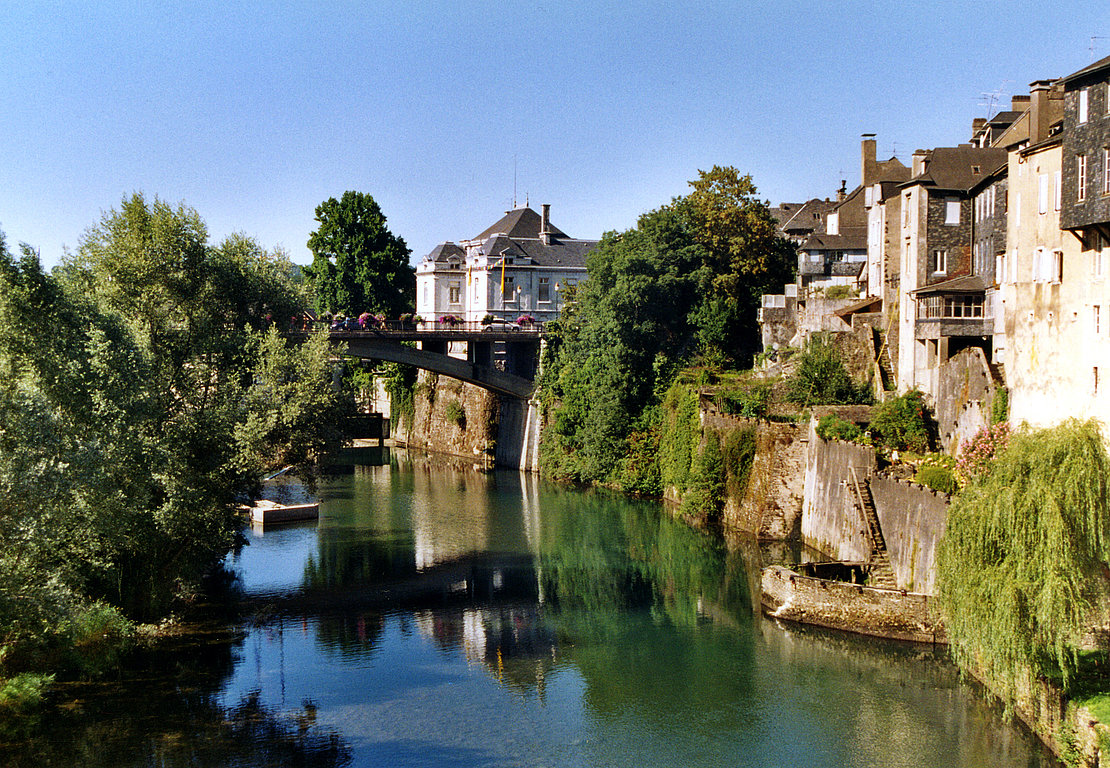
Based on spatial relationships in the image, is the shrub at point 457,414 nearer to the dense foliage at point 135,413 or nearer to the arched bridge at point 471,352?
the arched bridge at point 471,352

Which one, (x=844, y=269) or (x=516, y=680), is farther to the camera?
(x=844, y=269)

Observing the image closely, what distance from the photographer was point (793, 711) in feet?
82.3

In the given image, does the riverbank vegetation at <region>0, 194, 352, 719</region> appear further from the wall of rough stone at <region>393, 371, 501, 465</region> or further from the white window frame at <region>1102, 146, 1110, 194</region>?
the wall of rough stone at <region>393, 371, 501, 465</region>

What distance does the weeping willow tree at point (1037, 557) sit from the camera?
21.2 meters

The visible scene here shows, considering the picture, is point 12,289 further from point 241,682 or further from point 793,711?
point 793,711

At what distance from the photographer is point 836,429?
39.4 metres

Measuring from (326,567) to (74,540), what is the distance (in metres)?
14.5

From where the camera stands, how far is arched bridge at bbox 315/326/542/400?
64125 millimetres

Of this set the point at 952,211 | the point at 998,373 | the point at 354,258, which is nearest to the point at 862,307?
the point at 952,211

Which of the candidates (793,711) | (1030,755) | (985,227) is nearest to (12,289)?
(793,711)

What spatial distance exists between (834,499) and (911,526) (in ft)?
23.2

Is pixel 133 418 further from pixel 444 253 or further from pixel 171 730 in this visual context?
pixel 444 253

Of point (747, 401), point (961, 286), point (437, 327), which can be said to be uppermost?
point (437, 327)

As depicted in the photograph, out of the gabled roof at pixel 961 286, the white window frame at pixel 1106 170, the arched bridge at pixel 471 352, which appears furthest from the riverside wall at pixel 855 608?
the arched bridge at pixel 471 352
